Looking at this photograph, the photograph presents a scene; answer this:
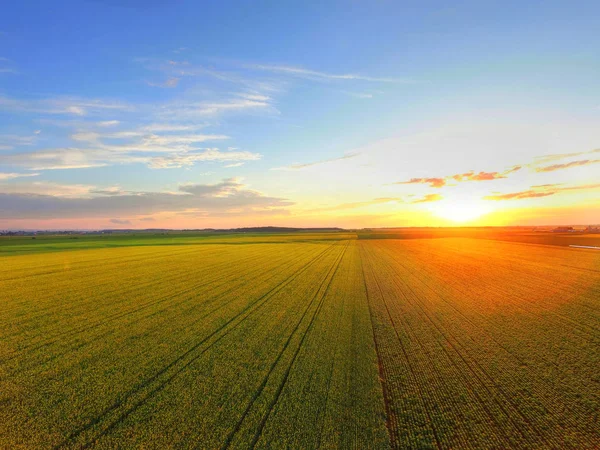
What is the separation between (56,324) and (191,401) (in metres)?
9.86

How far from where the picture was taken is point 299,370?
886cm

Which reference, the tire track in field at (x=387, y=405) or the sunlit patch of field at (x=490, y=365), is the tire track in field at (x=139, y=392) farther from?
the sunlit patch of field at (x=490, y=365)

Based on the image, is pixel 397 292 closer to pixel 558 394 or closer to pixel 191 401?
pixel 558 394

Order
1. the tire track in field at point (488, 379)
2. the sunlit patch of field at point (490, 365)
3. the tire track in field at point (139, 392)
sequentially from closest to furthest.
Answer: the tire track in field at point (139, 392) < the sunlit patch of field at point (490, 365) < the tire track in field at point (488, 379)

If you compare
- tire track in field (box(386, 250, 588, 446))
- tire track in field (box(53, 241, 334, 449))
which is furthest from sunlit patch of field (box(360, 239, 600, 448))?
tire track in field (box(53, 241, 334, 449))

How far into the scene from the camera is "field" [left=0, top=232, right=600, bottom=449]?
252 inches

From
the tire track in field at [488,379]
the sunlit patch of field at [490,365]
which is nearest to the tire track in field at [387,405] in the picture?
the sunlit patch of field at [490,365]

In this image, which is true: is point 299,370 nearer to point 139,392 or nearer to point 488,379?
point 139,392

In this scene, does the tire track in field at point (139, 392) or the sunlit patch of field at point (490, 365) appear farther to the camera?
the sunlit patch of field at point (490, 365)

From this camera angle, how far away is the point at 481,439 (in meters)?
6.26

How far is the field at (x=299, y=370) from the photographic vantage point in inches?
252

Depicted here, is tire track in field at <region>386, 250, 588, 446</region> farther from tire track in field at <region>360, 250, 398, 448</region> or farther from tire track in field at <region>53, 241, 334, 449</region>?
tire track in field at <region>53, 241, 334, 449</region>

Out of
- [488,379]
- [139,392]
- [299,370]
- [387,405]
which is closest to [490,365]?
[488,379]

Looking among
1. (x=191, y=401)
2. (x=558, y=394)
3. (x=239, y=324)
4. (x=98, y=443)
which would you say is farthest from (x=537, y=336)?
(x=98, y=443)
